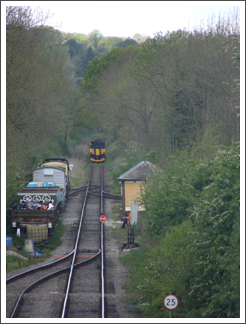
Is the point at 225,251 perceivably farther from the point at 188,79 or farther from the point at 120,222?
the point at 188,79

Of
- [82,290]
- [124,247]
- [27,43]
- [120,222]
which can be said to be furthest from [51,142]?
[82,290]

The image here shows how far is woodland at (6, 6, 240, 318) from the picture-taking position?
30.4ft

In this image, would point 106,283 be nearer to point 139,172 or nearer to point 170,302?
point 170,302

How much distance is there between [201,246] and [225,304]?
1586 millimetres

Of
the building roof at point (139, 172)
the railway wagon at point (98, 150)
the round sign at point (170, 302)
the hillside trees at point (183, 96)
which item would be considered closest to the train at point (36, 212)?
the building roof at point (139, 172)

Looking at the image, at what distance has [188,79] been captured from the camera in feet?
92.0

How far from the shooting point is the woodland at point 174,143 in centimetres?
927

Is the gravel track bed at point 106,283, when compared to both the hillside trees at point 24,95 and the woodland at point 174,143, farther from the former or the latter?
the hillside trees at point 24,95

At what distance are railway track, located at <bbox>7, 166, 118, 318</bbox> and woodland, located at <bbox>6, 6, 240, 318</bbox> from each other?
1.24m

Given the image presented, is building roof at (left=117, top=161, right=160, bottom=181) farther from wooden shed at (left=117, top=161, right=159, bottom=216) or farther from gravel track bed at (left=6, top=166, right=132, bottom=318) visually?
gravel track bed at (left=6, top=166, right=132, bottom=318)

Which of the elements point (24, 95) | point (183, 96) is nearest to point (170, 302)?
point (24, 95)

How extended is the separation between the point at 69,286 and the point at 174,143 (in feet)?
59.2

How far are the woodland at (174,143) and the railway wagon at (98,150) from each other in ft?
13.5

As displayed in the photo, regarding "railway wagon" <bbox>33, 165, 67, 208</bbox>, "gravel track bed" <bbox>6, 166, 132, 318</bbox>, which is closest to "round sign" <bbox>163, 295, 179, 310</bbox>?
"gravel track bed" <bbox>6, 166, 132, 318</bbox>
